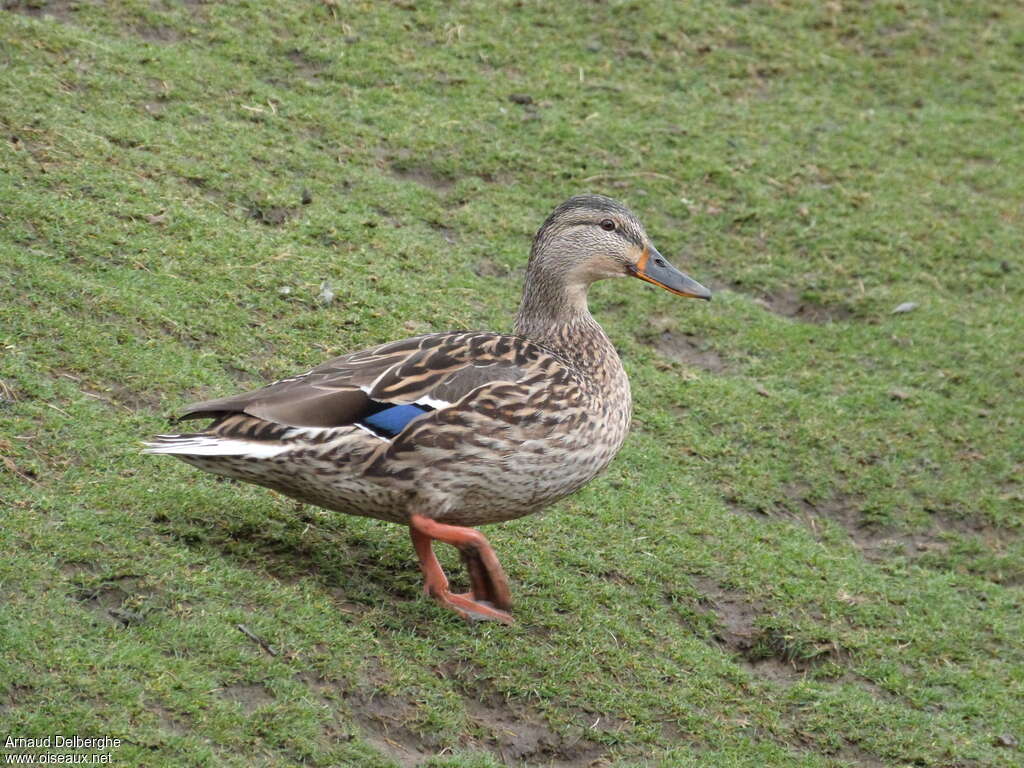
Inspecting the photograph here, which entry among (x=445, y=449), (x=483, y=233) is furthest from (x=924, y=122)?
(x=445, y=449)

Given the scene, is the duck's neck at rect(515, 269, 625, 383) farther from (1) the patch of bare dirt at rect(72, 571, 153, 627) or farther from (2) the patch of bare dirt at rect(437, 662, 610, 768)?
(1) the patch of bare dirt at rect(72, 571, 153, 627)

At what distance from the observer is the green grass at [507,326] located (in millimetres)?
5039

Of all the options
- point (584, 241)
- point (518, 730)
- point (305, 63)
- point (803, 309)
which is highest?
point (305, 63)

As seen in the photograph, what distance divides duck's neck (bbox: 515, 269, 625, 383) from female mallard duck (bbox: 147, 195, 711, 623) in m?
0.30

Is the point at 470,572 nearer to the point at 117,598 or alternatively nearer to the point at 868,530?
the point at 117,598

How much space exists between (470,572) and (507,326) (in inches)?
110

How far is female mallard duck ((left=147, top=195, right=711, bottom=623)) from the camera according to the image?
535 cm

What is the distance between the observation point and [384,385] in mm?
5492

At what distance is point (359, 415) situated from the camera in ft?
17.7

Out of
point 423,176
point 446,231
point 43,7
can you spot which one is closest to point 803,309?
point 446,231

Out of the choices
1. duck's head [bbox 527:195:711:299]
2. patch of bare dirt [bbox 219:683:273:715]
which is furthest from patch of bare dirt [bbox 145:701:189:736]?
duck's head [bbox 527:195:711:299]

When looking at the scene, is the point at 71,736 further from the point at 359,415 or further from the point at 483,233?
the point at 483,233

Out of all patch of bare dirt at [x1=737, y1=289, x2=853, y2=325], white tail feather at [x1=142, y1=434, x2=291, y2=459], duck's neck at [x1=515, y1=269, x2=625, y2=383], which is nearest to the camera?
white tail feather at [x1=142, y1=434, x2=291, y2=459]

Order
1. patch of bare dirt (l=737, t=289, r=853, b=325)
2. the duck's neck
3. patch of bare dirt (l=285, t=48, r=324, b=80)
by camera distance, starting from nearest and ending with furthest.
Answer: the duck's neck, patch of bare dirt (l=737, t=289, r=853, b=325), patch of bare dirt (l=285, t=48, r=324, b=80)
